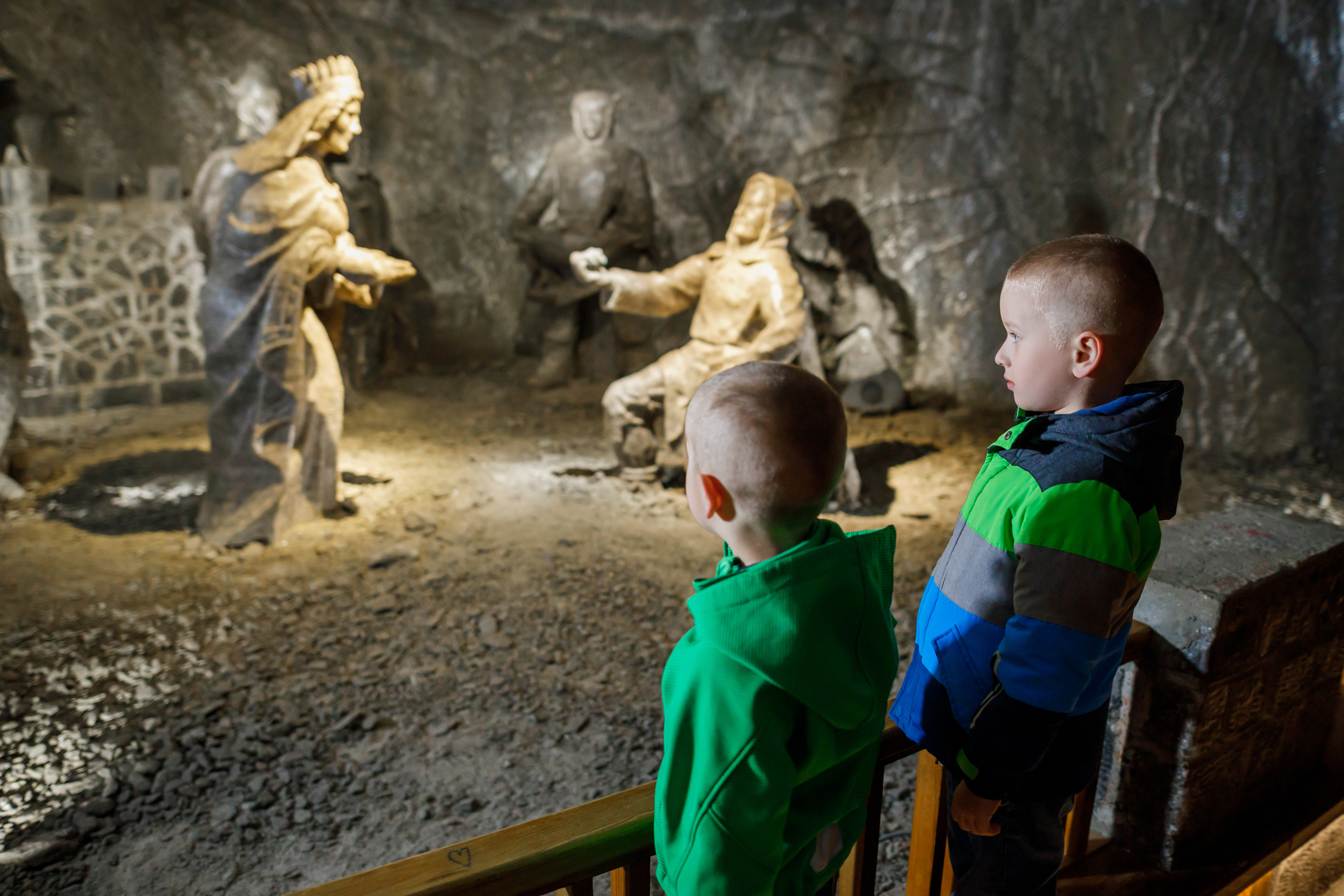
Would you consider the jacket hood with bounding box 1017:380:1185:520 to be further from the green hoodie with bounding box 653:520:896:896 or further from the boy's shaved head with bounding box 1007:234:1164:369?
the green hoodie with bounding box 653:520:896:896

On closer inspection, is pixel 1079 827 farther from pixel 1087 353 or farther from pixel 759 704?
pixel 759 704

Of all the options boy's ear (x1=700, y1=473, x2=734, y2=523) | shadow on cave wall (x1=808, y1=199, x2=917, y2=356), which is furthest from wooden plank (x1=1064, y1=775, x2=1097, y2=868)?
shadow on cave wall (x1=808, y1=199, x2=917, y2=356)

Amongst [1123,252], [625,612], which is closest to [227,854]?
[625,612]

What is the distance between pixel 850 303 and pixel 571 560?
4.34 metres

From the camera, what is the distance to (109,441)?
19.0 feet

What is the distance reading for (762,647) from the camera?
37.9 inches

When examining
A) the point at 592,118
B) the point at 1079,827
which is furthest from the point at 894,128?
the point at 1079,827

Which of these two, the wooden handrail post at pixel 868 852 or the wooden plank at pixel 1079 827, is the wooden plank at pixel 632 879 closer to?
the wooden handrail post at pixel 868 852

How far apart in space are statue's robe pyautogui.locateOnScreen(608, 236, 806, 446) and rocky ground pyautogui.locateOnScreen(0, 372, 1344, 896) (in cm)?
71

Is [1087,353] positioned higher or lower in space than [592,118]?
lower

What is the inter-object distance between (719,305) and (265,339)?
2.36 metres

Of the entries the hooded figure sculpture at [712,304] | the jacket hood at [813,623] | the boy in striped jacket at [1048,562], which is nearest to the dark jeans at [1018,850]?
the boy in striped jacket at [1048,562]

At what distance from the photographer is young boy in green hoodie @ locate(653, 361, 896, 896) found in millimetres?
958

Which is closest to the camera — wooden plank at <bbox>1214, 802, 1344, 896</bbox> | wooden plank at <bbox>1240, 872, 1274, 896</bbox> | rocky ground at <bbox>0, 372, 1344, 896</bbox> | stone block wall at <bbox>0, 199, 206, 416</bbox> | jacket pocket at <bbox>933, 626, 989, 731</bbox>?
jacket pocket at <bbox>933, 626, 989, 731</bbox>
